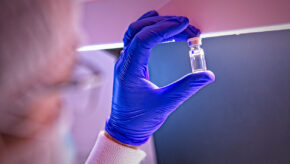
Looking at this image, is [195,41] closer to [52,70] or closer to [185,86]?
[185,86]

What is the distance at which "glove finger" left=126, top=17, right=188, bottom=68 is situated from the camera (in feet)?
3.48

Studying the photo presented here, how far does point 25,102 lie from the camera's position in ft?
1.19

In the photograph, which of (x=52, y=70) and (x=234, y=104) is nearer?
(x=52, y=70)

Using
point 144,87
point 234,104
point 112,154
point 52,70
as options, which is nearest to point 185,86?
point 144,87

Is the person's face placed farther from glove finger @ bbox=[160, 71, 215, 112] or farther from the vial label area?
the vial label area

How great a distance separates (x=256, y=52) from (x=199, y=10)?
515 mm

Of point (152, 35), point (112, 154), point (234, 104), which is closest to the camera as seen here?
point (152, 35)

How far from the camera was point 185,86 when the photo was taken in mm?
1076

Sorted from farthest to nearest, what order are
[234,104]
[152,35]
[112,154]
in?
[234,104] < [112,154] < [152,35]

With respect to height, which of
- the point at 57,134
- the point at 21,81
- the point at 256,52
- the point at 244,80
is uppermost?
the point at 21,81

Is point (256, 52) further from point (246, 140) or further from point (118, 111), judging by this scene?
point (118, 111)

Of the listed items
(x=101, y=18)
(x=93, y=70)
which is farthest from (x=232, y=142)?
(x=93, y=70)

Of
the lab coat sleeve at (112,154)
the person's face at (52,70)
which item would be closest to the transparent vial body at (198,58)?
the lab coat sleeve at (112,154)

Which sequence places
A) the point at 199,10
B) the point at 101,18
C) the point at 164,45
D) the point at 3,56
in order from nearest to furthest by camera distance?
1. the point at 3,56
2. the point at 199,10
3. the point at 101,18
4. the point at 164,45
